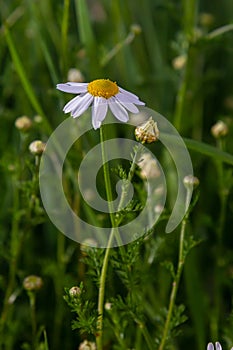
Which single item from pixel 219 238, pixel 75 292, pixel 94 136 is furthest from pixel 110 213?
pixel 94 136

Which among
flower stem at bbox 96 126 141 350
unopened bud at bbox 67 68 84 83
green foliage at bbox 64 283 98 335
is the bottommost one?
green foliage at bbox 64 283 98 335

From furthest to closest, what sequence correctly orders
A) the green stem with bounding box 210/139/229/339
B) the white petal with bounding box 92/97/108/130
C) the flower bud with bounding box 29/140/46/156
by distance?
the green stem with bounding box 210/139/229/339
the flower bud with bounding box 29/140/46/156
the white petal with bounding box 92/97/108/130

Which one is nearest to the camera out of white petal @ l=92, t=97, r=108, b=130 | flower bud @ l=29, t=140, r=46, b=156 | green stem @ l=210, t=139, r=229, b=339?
white petal @ l=92, t=97, r=108, b=130

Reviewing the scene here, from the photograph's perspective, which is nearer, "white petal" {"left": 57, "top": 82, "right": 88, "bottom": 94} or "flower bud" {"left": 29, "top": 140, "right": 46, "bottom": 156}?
"white petal" {"left": 57, "top": 82, "right": 88, "bottom": 94}

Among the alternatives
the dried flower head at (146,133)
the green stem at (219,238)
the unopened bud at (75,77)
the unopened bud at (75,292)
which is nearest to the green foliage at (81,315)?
the unopened bud at (75,292)

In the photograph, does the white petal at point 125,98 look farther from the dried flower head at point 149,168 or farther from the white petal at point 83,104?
the dried flower head at point 149,168

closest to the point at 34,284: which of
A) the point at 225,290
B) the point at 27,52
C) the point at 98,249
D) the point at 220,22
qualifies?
the point at 98,249

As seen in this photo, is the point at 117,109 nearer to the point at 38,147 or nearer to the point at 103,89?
the point at 103,89

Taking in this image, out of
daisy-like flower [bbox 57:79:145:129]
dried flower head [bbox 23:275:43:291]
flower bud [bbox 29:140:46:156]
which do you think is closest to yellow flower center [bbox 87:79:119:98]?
daisy-like flower [bbox 57:79:145:129]

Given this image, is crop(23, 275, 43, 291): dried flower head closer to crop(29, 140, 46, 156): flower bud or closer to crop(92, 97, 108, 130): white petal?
crop(29, 140, 46, 156): flower bud
